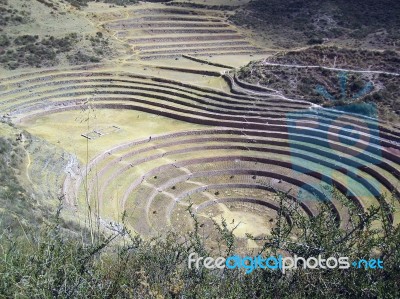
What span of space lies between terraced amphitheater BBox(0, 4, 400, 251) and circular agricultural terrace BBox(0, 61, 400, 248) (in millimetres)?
74

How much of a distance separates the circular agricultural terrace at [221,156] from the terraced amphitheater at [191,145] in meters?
0.07

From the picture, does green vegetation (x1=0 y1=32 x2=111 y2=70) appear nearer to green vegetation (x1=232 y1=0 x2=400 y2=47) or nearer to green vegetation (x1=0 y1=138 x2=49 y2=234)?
green vegetation (x1=0 y1=138 x2=49 y2=234)

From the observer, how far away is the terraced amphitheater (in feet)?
84.3

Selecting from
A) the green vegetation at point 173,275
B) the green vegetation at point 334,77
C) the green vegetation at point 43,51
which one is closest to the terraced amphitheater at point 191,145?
the green vegetation at point 334,77

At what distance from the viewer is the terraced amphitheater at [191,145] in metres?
25.7

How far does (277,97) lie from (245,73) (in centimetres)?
498

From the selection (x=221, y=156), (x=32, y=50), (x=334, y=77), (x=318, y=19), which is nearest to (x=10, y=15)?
(x=32, y=50)

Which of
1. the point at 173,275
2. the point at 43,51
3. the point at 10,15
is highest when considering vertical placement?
the point at 173,275

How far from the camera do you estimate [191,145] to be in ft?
105

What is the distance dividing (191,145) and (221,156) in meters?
2.48

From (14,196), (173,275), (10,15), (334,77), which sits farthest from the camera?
(10,15)

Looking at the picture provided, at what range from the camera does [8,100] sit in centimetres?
3559

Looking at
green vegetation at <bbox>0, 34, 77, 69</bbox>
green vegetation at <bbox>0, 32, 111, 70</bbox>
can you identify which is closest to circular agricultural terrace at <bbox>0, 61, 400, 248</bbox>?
green vegetation at <bbox>0, 34, 77, 69</bbox>

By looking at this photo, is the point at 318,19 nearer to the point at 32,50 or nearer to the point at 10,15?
the point at 32,50
